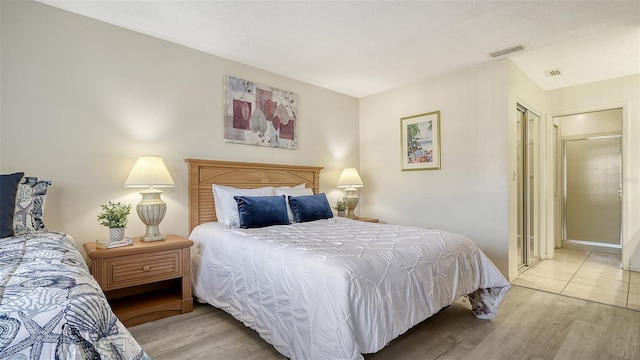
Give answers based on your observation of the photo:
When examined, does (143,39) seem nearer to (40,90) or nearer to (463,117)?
(40,90)

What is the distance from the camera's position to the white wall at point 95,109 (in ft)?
7.64

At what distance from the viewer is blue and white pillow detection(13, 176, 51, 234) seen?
1.94 meters

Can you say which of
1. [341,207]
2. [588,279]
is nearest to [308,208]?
[341,207]

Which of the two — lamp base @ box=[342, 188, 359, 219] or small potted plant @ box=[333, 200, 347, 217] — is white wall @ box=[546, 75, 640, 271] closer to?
lamp base @ box=[342, 188, 359, 219]

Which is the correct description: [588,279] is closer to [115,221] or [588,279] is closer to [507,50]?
[507,50]

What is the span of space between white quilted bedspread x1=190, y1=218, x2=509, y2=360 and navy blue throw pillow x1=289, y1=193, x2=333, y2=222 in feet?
1.47

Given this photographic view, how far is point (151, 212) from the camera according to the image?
2.57m

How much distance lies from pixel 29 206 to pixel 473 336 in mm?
3142

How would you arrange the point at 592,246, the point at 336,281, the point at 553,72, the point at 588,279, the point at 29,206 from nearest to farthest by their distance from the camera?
the point at 336,281
the point at 29,206
the point at 588,279
the point at 553,72
the point at 592,246

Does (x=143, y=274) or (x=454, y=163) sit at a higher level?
(x=454, y=163)

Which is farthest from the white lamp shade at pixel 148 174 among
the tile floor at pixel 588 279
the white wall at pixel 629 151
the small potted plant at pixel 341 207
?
the white wall at pixel 629 151

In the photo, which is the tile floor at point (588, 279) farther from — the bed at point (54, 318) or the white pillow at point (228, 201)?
the bed at point (54, 318)

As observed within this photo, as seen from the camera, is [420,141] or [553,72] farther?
[420,141]

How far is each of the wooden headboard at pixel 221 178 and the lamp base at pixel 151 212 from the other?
1.56ft
